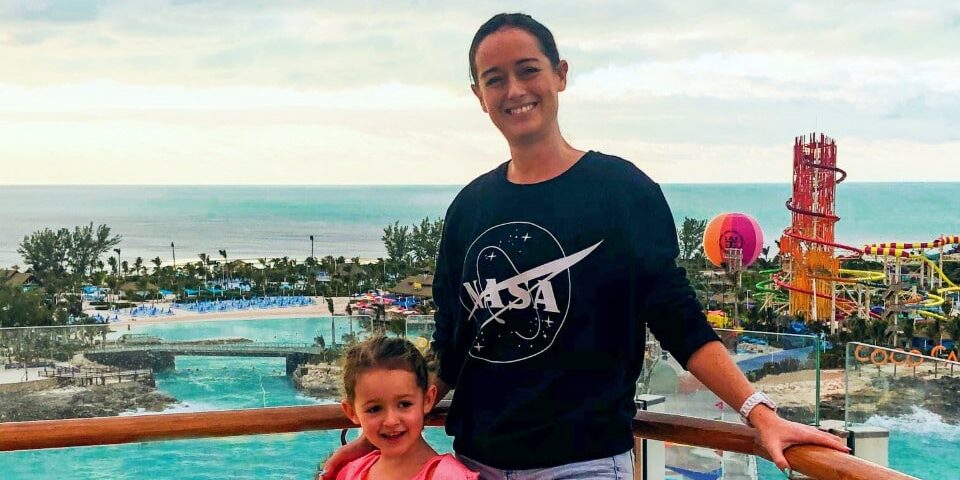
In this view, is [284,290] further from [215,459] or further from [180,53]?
[180,53]

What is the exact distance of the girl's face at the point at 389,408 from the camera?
146 centimetres

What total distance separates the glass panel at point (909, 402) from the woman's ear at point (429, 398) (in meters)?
0.81

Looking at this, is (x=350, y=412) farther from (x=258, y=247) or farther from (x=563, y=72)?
(x=258, y=247)

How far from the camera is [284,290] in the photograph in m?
23.1

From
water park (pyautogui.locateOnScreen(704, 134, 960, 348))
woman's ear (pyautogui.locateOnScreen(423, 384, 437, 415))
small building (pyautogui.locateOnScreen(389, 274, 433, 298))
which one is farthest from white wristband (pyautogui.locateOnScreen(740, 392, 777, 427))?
water park (pyautogui.locateOnScreen(704, 134, 960, 348))

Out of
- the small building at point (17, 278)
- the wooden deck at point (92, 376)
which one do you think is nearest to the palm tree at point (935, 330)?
the wooden deck at point (92, 376)

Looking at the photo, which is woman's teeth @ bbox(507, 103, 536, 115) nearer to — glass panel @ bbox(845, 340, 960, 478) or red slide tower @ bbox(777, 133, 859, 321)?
glass panel @ bbox(845, 340, 960, 478)

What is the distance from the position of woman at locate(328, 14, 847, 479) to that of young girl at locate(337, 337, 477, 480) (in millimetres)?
88

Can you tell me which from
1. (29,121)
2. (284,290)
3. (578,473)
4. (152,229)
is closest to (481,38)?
(578,473)

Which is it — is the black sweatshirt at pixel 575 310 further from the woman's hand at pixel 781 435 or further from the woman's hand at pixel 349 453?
the woman's hand at pixel 349 453

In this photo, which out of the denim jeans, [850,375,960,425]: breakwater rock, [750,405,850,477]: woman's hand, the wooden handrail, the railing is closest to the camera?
[750,405,850,477]: woman's hand

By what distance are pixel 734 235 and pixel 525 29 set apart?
12.4 meters

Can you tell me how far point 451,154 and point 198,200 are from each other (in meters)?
74.5

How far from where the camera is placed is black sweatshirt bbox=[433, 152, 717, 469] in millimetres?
1374
